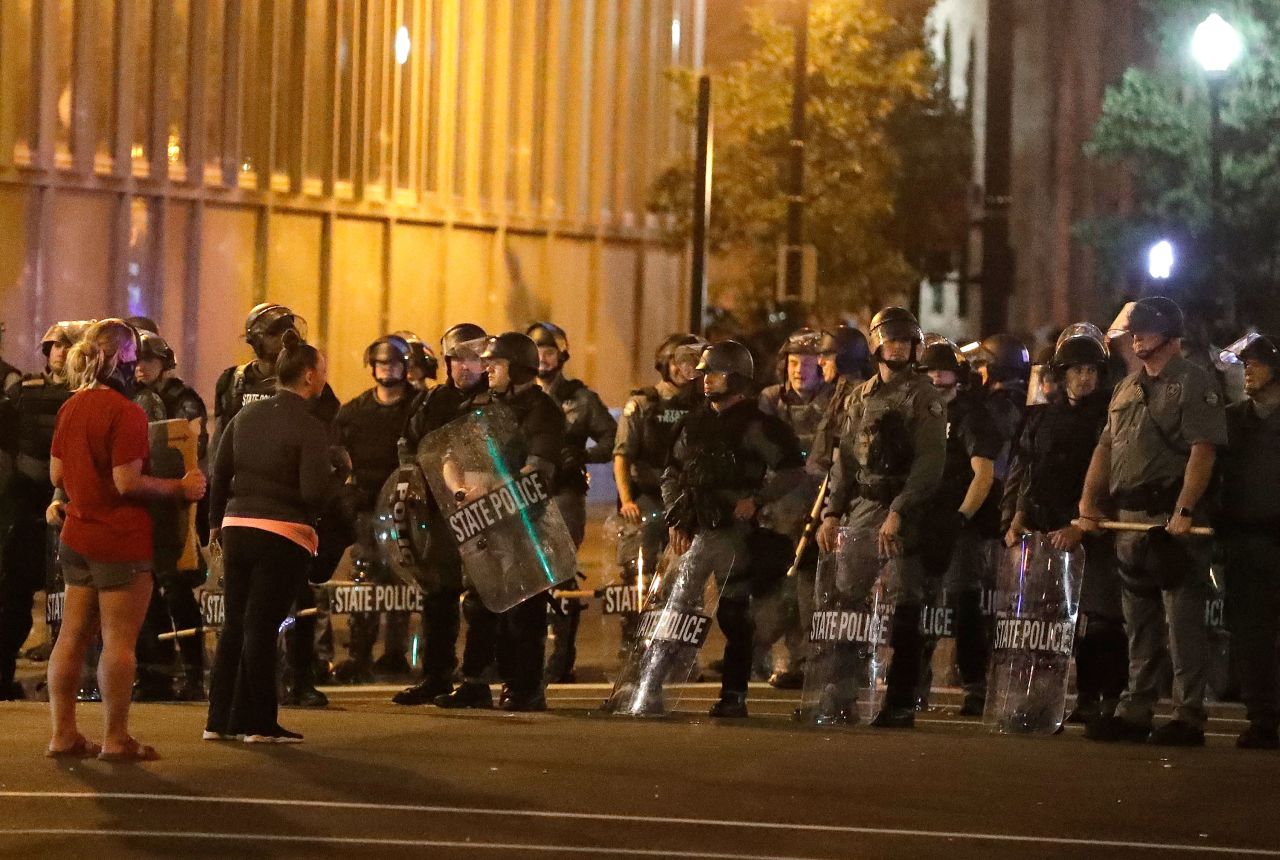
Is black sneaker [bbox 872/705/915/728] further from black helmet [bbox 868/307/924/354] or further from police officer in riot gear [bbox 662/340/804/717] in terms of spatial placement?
black helmet [bbox 868/307/924/354]

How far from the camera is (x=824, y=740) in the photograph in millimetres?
11930

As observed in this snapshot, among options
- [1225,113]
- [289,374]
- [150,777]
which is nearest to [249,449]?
[289,374]

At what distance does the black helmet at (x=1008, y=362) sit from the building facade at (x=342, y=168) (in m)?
13.9

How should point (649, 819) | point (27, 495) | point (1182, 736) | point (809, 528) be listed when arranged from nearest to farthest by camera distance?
1. point (649, 819)
2. point (1182, 736)
3. point (27, 495)
4. point (809, 528)

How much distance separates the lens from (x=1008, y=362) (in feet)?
48.0

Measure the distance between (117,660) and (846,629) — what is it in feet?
12.7

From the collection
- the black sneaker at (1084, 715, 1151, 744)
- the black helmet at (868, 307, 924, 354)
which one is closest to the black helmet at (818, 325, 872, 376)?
the black helmet at (868, 307, 924, 354)

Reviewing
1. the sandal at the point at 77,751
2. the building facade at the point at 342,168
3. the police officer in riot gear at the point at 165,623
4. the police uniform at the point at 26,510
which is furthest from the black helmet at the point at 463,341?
the building facade at the point at 342,168

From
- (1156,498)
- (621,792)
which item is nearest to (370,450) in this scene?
(1156,498)

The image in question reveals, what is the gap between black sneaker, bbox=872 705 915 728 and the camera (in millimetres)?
12609

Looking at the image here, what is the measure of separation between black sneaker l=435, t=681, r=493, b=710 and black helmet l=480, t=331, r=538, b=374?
1.66 m

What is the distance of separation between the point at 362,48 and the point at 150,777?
19.2m

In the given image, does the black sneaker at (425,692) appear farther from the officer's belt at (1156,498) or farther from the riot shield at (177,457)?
the officer's belt at (1156,498)

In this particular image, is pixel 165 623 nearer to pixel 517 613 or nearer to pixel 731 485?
pixel 517 613
